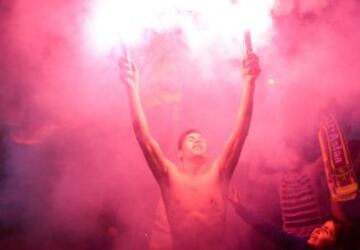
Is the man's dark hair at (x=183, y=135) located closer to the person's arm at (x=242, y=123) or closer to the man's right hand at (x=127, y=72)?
the person's arm at (x=242, y=123)

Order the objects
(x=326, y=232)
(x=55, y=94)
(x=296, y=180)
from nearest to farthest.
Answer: (x=326, y=232) → (x=296, y=180) → (x=55, y=94)

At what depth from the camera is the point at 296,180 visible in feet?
15.7

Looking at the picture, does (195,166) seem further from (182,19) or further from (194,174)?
(182,19)

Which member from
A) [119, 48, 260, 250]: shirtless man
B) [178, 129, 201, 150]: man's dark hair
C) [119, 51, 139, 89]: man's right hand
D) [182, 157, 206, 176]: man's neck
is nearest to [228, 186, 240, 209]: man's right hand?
[119, 48, 260, 250]: shirtless man

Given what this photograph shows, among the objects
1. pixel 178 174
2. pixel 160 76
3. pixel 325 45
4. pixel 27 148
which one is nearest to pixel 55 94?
pixel 27 148

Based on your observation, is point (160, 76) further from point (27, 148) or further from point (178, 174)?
point (27, 148)

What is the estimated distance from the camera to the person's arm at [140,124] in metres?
4.13

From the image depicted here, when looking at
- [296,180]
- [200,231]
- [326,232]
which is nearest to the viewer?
[200,231]

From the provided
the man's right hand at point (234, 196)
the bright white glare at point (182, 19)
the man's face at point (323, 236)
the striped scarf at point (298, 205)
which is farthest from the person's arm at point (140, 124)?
the man's face at point (323, 236)

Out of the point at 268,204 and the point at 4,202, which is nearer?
the point at 268,204

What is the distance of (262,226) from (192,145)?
124 cm

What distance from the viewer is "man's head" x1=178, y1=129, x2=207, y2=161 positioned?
169 inches

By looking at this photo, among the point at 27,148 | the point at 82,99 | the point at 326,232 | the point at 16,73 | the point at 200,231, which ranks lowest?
the point at 326,232

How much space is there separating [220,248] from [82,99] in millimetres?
2484
